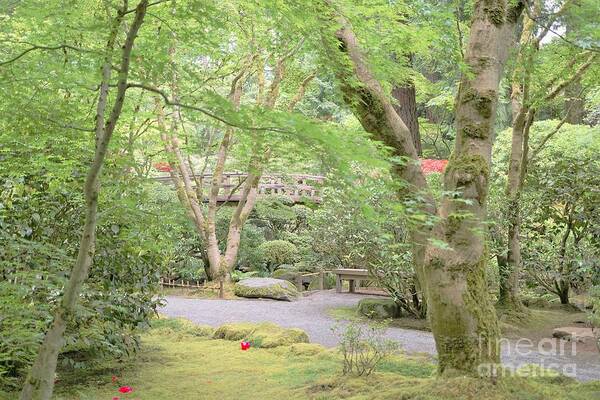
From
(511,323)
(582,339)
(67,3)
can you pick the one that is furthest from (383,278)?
(67,3)

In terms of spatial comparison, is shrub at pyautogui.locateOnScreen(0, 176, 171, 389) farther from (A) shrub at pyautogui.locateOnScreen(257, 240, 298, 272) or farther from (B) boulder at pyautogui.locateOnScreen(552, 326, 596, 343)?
(A) shrub at pyautogui.locateOnScreen(257, 240, 298, 272)

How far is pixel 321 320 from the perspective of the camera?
8.44 meters

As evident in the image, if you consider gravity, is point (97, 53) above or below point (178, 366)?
above

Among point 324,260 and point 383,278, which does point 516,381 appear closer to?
point 383,278

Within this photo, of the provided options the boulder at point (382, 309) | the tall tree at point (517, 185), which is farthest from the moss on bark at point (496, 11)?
the boulder at point (382, 309)

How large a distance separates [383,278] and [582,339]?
9.22ft

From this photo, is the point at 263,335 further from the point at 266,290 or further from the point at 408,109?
the point at 266,290

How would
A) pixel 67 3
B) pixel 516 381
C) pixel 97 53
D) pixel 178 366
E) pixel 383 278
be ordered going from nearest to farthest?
pixel 97 53, pixel 67 3, pixel 516 381, pixel 178 366, pixel 383 278

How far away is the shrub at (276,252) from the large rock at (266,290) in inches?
105

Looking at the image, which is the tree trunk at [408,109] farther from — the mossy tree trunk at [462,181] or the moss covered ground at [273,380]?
the mossy tree trunk at [462,181]

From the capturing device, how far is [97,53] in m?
2.31

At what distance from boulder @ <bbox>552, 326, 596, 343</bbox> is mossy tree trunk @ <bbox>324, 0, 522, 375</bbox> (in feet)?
12.3

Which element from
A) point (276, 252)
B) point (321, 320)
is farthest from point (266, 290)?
point (276, 252)

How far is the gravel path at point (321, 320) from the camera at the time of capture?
18.4 feet
